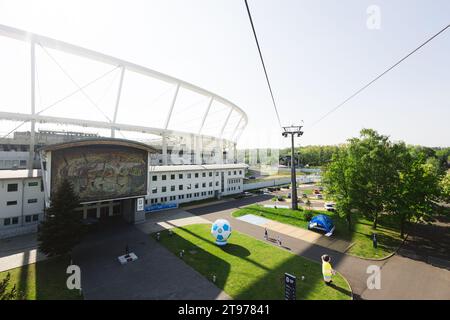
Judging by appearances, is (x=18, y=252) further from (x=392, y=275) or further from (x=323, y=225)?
(x=392, y=275)

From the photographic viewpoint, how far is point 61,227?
18.2 m

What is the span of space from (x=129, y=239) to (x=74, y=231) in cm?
633

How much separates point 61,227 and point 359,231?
32577mm

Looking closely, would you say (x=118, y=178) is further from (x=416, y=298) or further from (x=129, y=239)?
(x=416, y=298)

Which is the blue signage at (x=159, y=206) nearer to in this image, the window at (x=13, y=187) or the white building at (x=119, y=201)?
the white building at (x=119, y=201)

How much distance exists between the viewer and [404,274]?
16.3m

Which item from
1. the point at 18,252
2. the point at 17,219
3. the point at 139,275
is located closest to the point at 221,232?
the point at 139,275

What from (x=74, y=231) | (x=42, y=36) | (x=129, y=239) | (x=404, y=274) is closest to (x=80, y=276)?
(x=74, y=231)

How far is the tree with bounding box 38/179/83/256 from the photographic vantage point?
58.6ft

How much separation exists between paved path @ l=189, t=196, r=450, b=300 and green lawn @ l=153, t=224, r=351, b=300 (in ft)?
4.23

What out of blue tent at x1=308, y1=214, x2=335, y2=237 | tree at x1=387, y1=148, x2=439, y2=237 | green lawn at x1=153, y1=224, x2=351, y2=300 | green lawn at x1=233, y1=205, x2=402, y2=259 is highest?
tree at x1=387, y1=148, x2=439, y2=237

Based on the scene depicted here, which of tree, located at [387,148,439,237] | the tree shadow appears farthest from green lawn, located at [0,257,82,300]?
tree, located at [387,148,439,237]

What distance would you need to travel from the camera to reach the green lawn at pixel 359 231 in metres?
20.6

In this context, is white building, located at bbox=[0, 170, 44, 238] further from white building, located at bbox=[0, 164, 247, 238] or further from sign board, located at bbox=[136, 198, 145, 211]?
sign board, located at bbox=[136, 198, 145, 211]
